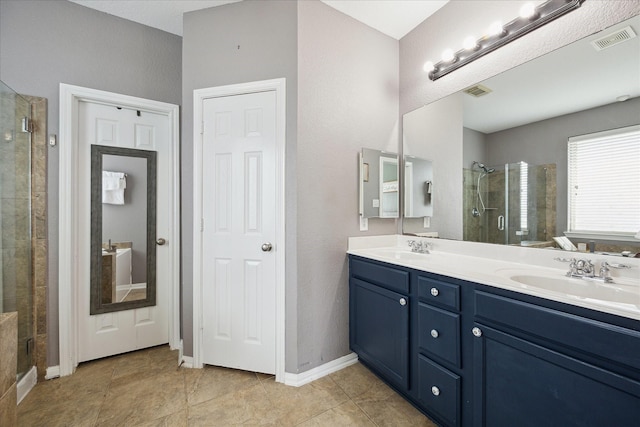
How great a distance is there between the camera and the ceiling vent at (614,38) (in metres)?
1.16

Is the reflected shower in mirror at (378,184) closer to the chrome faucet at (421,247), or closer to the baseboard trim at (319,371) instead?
the chrome faucet at (421,247)

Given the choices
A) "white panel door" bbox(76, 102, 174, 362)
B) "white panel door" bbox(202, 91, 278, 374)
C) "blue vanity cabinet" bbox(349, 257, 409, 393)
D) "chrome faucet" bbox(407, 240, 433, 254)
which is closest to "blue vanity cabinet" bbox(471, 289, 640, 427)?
"blue vanity cabinet" bbox(349, 257, 409, 393)

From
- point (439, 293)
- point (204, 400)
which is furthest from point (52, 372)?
point (439, 293)

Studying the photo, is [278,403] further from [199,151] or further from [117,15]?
[117,15]

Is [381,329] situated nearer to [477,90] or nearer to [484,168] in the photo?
[484,168]

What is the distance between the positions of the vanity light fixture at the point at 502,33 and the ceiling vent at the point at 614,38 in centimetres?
22

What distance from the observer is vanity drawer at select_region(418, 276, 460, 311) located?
128 cm

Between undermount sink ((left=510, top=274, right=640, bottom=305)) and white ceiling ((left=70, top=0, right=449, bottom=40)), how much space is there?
1956 mm

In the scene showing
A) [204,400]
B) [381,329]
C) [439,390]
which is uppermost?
[381,329]

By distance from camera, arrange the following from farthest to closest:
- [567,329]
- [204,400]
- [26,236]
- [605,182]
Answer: [26,236], [204,400], [605,182], [567,329]

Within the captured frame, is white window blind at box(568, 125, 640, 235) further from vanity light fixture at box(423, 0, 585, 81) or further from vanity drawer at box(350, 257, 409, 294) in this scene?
vanity drawer at box(350, 257, 409, 294)

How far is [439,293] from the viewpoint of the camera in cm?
136

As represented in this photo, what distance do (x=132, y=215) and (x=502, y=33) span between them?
9.68ft

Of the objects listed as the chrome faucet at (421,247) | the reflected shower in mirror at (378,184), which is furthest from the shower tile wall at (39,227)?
the chrome faucet at (421,247)
